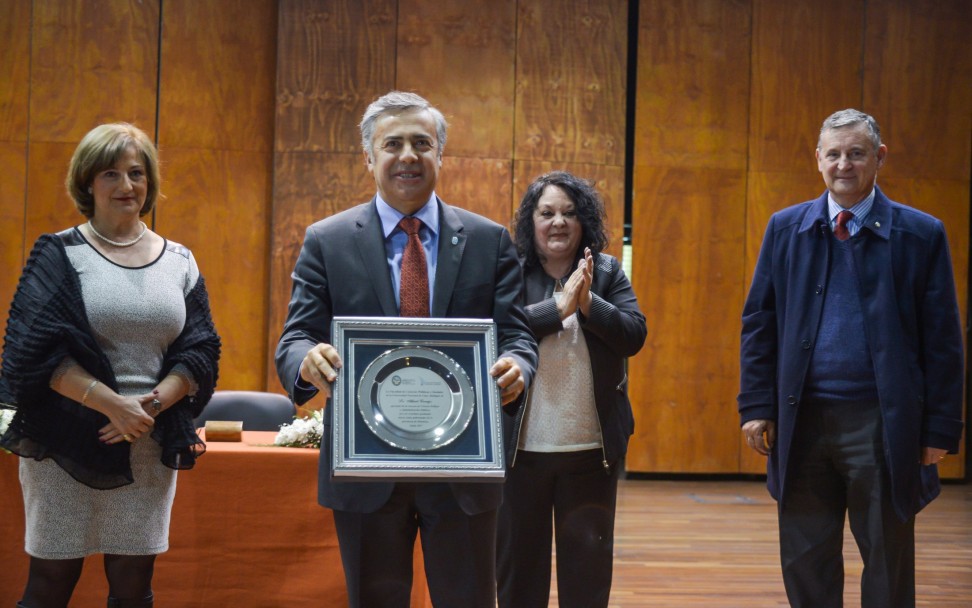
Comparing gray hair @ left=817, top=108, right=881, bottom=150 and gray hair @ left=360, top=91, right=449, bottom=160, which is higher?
gray hair @ left=817, top=108, right=881, bottom=150

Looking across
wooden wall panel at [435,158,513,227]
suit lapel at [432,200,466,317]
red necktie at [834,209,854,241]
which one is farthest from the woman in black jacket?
wooden wall panel at [435,158,513,227]

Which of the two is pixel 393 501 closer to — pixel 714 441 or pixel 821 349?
pixel 821 349

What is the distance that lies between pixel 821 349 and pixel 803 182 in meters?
4.78

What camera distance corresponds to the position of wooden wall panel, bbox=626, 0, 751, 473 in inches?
278

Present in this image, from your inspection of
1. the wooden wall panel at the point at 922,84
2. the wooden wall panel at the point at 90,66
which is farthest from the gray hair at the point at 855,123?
the wooden wall panel at the point at 90,66

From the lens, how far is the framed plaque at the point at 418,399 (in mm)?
1815

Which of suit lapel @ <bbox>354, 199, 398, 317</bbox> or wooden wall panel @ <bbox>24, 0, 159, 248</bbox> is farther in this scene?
wooden wall panel @ <bbox>24, 0, 159, 248</bbox>

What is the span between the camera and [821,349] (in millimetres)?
2699

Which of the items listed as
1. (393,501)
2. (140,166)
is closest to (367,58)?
(140,166)

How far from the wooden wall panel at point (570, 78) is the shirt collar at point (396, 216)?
488 cm

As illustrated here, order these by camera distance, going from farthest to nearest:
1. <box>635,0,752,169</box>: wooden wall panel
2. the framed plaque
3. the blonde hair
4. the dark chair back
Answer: <box>635,0,752,169</box>: wooden wall panel, the dark chair back, the blonde hair, the framed plaque

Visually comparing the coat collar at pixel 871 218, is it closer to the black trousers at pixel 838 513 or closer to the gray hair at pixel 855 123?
the gray hair at pixel 855 123

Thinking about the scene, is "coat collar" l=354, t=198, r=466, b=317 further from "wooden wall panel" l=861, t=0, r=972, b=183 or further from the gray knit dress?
"wooden wall panel" l=861, t=0, r=972, b=183

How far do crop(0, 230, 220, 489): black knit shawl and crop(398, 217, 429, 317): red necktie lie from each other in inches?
34.1
